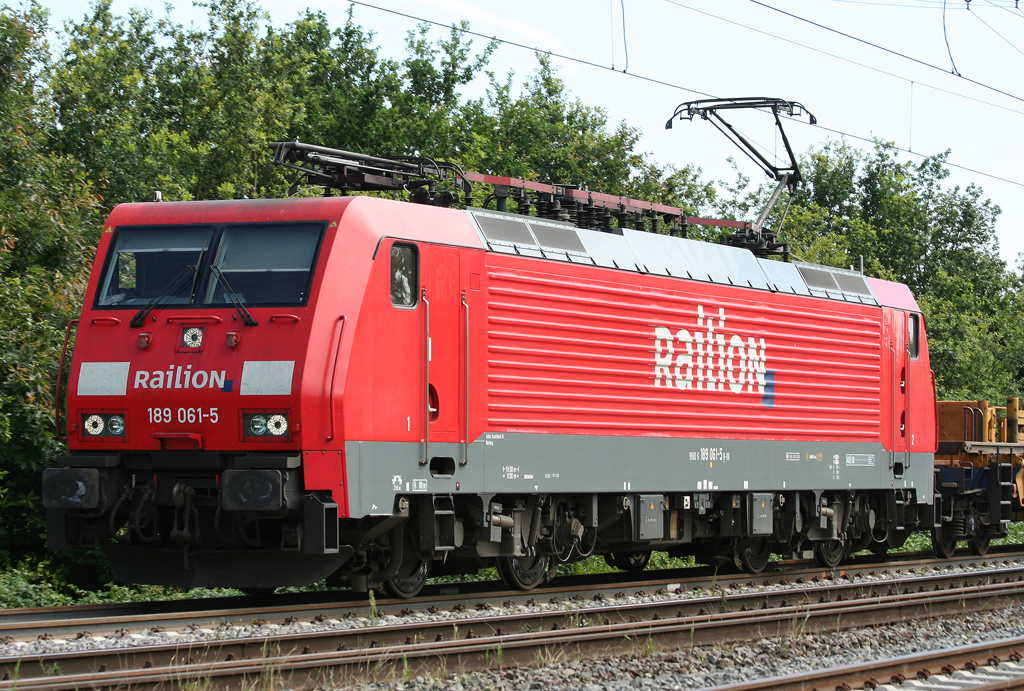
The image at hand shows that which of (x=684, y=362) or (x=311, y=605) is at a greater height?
(x=684, y=362)

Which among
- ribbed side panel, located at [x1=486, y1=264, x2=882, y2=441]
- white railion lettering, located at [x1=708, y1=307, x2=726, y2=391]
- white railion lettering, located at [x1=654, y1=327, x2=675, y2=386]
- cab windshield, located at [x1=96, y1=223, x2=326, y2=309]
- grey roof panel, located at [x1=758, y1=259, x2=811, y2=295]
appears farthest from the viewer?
grey roof panel, located at [x1=758, y1=259, x2=811, y2=295]

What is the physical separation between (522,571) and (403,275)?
146 inches

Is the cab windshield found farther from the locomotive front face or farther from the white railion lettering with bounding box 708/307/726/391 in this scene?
the white railion lettering with bounding box 708/307/726/391

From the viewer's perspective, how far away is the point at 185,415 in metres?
9.74

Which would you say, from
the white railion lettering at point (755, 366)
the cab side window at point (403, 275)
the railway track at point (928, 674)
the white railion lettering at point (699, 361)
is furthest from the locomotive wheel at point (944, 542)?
the cab side window at point (403, 275)

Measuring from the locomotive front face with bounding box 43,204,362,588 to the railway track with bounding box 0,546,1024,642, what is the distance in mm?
387

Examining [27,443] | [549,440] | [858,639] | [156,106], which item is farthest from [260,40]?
[858,639]

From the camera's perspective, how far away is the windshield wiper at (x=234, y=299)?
980cm

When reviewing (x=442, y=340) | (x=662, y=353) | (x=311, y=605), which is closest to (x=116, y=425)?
(x=311, y=605)

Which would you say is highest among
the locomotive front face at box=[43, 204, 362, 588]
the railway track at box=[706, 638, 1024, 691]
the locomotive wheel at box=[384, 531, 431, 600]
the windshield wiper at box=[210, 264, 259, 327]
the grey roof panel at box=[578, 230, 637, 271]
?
the grey roof panel at box=[578, 230, 637, 271]

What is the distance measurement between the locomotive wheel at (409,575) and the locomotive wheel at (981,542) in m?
11.8

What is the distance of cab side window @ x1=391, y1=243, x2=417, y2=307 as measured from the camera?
10352 millimetres

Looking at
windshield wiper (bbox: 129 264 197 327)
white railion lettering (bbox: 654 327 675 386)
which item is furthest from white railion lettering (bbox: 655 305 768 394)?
windshield wiper (bbox: 129 264 197 327)

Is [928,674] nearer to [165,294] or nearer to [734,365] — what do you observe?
[734,365]
